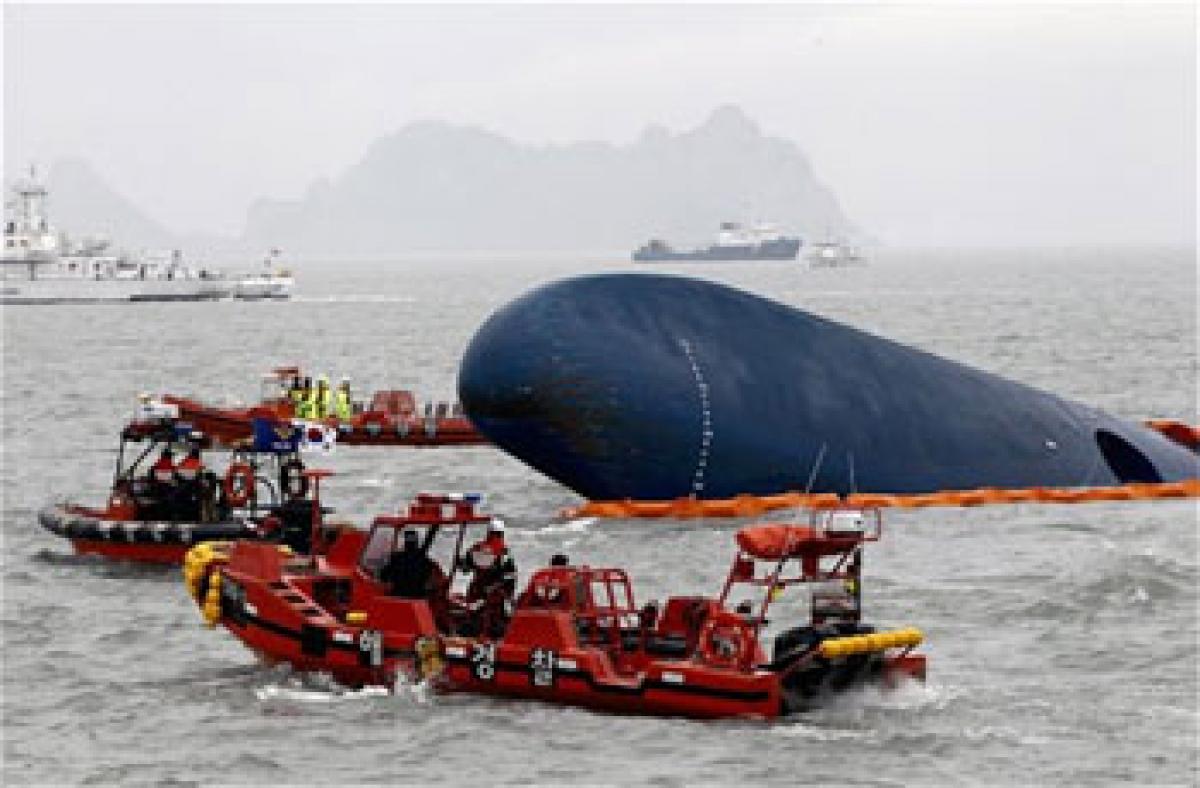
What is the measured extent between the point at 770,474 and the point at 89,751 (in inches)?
770

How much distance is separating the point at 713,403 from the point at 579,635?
15.6 metres

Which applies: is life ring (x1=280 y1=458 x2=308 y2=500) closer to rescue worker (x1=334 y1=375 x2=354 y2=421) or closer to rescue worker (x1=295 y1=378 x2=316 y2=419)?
rescue worker (x1=295 y1=378 x2=316 y2=419)

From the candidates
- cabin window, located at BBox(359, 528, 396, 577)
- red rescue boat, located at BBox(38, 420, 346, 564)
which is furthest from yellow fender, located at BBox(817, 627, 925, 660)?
red rescue boat, located at BBox(38, 420, 346, 564)

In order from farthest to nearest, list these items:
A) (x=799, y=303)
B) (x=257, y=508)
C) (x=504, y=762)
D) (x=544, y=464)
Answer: (x=799, y=303)
(x=544, y=464)
(x=257, y=508)
(x=504, y=762)

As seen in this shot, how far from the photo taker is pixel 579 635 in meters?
26.3

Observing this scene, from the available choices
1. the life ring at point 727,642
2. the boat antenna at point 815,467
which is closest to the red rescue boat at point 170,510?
the boat antenna at point 815,467

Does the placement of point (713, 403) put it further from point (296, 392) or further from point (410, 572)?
point (296, 392)

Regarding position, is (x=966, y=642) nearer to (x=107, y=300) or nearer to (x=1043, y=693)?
(x=1043, y=693)

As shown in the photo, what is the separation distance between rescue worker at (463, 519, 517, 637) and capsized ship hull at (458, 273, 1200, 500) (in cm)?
1342

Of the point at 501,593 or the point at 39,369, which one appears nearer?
the point at 501,593

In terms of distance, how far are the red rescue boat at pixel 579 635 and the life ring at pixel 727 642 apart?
0.7 inches

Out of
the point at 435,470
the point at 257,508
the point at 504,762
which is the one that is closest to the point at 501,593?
the point at 504,762

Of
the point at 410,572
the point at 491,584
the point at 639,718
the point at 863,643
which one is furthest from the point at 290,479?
the point at 863,643

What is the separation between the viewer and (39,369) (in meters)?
105
